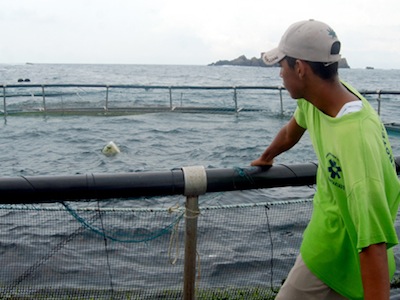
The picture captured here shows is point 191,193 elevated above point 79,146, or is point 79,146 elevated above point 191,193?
point 191,193

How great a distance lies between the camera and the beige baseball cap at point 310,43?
2.18m

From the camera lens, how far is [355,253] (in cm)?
234

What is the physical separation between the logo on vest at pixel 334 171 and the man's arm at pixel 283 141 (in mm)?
695

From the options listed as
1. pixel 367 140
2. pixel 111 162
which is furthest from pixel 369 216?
pixel 111 162

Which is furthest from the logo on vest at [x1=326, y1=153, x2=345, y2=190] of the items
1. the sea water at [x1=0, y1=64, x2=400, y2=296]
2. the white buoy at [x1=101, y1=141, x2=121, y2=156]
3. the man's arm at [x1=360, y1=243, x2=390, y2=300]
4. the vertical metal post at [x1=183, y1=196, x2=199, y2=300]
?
the white buoy at [x1=101, y1=141, x2=121, y2=156]

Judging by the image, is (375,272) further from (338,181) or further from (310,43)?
(310,43)

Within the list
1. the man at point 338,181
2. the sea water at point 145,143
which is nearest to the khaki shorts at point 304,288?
the man at point 338,181

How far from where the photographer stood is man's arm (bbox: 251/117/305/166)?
296 cm

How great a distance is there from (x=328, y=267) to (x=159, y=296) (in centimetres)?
216

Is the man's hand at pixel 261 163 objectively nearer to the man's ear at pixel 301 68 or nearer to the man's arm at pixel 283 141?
the man's arm at pixel 283 141

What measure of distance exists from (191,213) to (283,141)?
2.18 ft

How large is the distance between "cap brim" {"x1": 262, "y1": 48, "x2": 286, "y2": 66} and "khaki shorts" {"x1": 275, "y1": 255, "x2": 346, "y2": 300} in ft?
3.12

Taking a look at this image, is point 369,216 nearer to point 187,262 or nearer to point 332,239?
point 332,239

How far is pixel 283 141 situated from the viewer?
3059 millimetres
